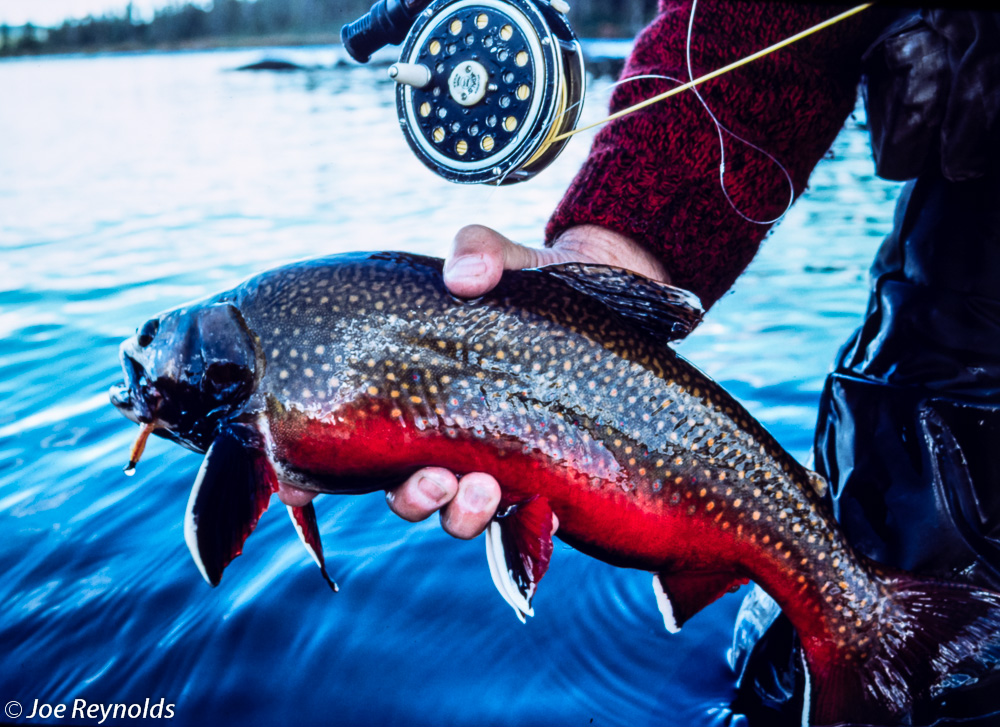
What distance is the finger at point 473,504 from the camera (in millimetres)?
1985

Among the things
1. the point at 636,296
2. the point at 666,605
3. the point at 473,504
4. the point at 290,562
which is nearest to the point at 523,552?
the point at 473,504

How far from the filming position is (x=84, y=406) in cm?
510

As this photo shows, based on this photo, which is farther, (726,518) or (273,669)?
(273,669)

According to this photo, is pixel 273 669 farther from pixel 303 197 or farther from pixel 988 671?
pixel 303 197

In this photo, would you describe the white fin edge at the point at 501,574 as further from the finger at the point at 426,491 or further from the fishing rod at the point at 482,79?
the fishing rod at the point at 482,79

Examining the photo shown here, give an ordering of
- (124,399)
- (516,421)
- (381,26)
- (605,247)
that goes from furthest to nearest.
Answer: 1. (605,247)
2. (124,399)
3. (381,26)
4. (516,421)

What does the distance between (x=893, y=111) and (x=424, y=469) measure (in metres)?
1.89

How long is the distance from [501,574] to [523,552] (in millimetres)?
78

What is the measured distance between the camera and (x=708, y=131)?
8.50ft

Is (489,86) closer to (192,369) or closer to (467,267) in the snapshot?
(467,267)

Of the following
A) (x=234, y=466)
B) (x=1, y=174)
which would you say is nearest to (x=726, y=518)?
(x=234, y=466)

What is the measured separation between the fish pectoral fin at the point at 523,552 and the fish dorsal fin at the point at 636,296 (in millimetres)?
530

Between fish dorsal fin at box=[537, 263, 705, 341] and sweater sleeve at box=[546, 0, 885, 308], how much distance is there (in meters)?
0.60

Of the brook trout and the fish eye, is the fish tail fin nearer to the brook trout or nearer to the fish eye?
the brook trout
